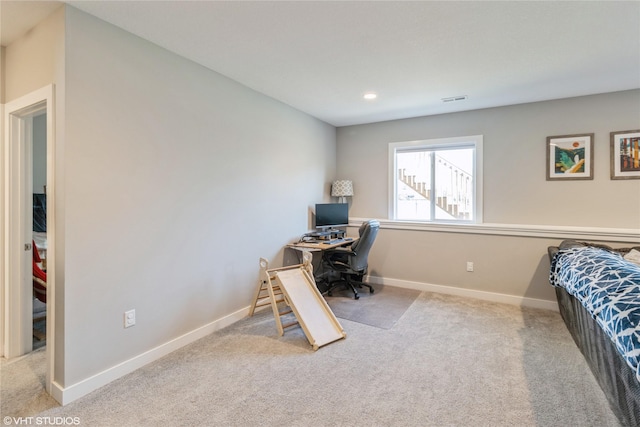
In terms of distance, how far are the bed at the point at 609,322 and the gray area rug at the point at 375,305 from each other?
4.85 feet

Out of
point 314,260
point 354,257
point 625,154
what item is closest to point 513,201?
point 625,154

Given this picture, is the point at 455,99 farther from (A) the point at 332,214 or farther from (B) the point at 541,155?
(A) the point at 332,214

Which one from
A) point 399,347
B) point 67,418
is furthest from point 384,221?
point 67,418

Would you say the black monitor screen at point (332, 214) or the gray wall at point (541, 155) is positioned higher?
the gray wall at point (541, 155)

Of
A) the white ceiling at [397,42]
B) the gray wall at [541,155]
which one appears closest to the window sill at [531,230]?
the gray wall at [541,155]

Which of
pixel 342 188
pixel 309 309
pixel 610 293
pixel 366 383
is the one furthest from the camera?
pixel 342 188

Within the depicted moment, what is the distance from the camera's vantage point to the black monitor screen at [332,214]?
13.9 ft

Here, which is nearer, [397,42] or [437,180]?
[397,42]

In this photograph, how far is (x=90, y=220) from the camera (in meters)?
1.96

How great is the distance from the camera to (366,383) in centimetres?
208

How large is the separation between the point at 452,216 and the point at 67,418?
4184 millimetres

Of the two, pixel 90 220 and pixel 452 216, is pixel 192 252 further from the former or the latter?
pixel 452 216

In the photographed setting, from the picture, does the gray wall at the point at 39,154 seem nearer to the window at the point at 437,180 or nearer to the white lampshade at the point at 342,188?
the white lampshade at the point at 342,188

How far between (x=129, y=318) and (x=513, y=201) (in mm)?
4077
